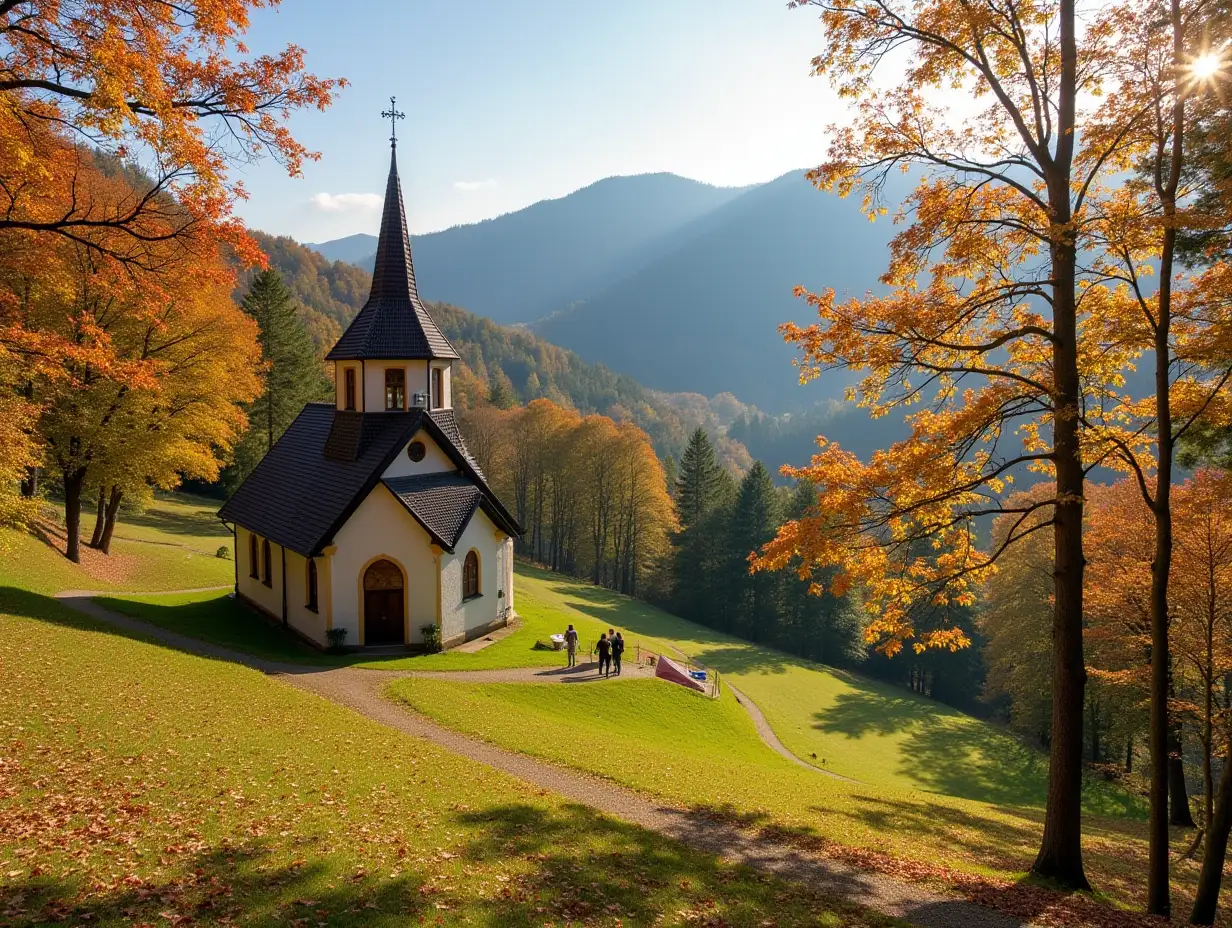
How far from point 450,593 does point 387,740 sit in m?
9.98

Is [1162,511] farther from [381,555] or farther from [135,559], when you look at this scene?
[135,559]

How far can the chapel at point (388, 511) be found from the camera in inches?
931

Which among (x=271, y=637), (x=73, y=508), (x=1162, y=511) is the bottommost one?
(x=271, y=637)

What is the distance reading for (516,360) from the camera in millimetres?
166250

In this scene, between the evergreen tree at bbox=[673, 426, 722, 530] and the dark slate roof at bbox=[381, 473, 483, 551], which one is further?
the evergreen tree at bbox=[673, 426, 722, 530]

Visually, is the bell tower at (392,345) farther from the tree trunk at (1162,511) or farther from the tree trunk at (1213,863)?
the tree trunk at (1213,863)

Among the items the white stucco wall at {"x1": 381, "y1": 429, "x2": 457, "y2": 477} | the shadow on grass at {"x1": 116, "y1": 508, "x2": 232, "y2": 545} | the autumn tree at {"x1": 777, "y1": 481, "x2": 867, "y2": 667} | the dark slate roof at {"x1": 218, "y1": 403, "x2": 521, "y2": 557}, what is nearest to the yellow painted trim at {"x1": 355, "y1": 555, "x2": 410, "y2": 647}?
the dark slate roof at {"x1": 218, "y1": 403, "x2": 521, "y2": 557}

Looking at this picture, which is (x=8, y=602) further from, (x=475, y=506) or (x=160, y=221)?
(x=160, y=221)

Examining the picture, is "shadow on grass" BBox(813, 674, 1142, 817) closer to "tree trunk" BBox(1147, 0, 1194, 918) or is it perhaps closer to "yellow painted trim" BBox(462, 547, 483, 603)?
"tree trunk" BBox(1147, 0, 1194, 918)

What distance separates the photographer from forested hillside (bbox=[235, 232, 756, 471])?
468 feet

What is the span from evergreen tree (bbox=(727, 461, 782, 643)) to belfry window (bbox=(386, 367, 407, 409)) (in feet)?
118

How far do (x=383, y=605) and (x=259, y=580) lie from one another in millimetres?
7010

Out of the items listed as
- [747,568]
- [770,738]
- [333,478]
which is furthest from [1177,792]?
[747,568]

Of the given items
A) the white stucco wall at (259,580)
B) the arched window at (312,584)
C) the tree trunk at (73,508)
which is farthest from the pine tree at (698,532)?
the tree trunk at (73,508)
